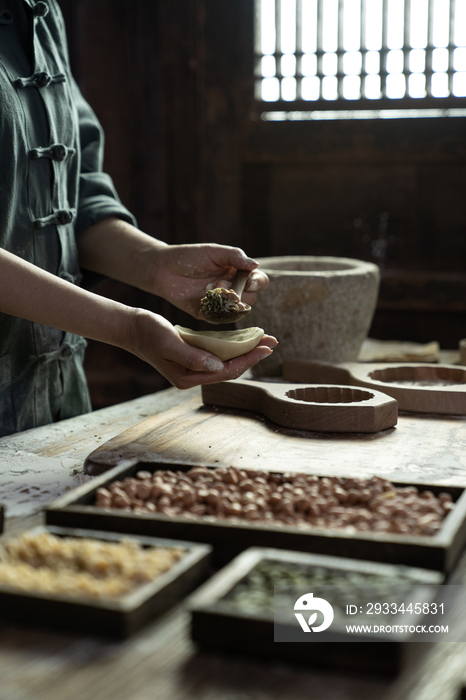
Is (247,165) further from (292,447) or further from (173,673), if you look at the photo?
(173,673)

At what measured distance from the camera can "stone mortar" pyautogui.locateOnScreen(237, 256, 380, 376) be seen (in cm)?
200

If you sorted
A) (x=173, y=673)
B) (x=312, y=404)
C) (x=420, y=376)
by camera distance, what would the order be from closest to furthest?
(x=173, y=673)
(x=312, y=404)
(x=420, y=376)

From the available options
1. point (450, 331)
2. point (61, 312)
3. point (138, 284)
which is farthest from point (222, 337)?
point (450, 331)

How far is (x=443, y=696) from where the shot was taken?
65cm

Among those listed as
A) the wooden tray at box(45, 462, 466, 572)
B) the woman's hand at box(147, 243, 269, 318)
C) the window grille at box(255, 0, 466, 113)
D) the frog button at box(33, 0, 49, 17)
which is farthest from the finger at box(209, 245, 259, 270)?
the window grille at box(255, 0, 466, 113)

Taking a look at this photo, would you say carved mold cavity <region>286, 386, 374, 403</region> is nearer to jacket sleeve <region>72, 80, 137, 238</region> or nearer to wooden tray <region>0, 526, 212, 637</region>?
jacket sleeve <region>72, 80, 137, 238</region>

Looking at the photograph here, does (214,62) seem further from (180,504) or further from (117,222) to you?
(180,504)

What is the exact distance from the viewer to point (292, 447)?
1.39m

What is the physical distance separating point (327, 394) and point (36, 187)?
0.81 m

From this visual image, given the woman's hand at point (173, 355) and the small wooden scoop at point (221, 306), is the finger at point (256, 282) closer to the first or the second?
the small wooden scoop at point (221, 306)

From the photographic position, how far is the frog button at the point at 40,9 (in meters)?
1.66

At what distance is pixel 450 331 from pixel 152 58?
1726 millimetres

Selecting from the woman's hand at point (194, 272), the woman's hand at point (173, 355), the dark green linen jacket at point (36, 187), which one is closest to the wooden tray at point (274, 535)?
the woman's hand at point (173, 355)

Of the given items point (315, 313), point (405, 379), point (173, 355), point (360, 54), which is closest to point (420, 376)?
point (405, 379)
